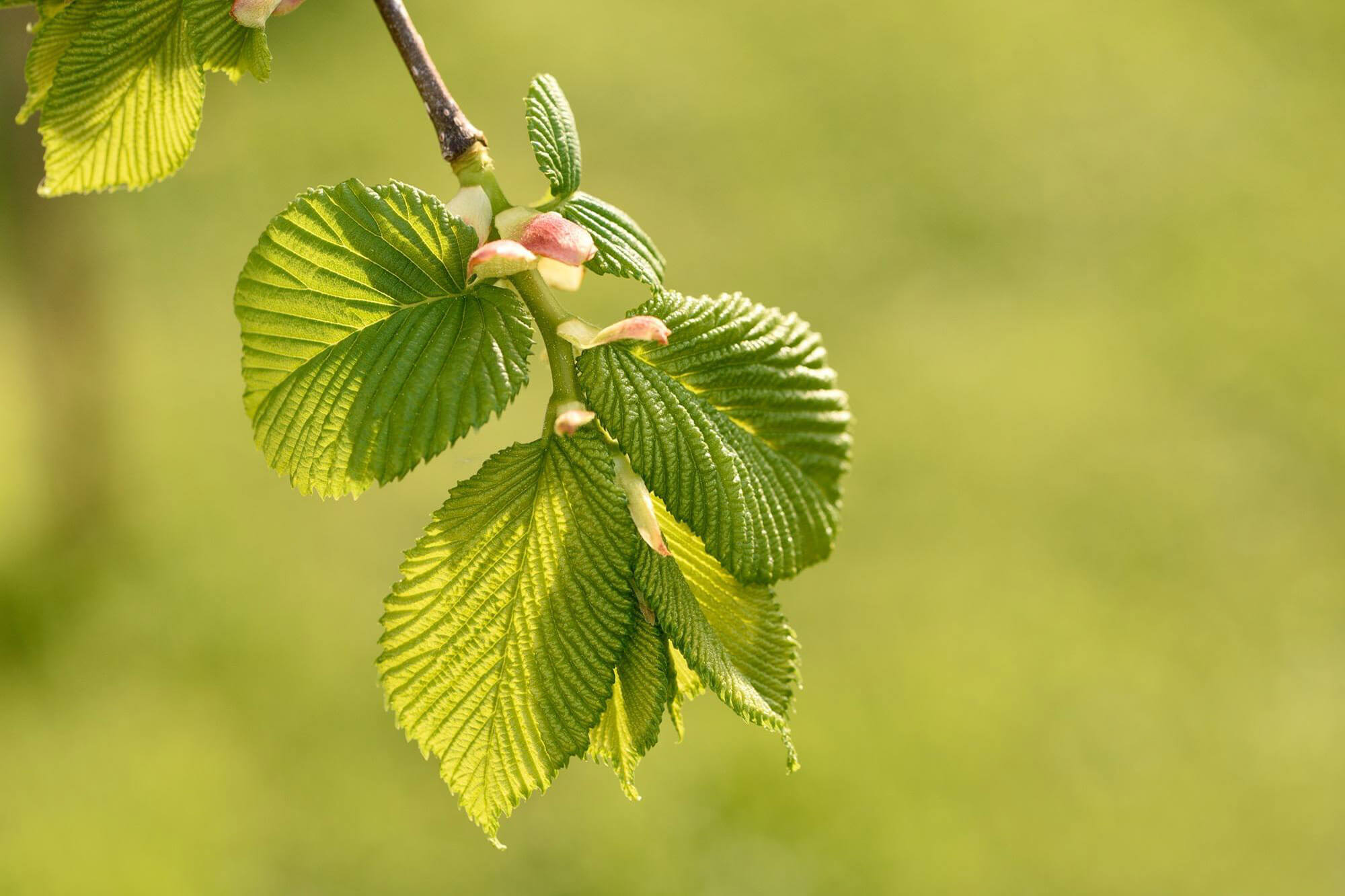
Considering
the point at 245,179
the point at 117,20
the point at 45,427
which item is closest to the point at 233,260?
the point at 245,179

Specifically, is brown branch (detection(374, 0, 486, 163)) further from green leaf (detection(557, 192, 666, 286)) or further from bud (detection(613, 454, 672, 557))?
bud (detection(613, 454, 672, 557))

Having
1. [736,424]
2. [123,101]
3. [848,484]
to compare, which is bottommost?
[848,484]

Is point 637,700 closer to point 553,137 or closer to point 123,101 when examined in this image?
point 553,137

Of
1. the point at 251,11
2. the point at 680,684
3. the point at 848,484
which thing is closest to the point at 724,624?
the point at 680,684

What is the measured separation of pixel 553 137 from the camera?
62cm

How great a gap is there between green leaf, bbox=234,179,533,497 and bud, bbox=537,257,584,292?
0.07 metres

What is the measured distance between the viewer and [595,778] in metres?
2.54

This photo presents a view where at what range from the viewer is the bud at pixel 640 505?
536 millimetres

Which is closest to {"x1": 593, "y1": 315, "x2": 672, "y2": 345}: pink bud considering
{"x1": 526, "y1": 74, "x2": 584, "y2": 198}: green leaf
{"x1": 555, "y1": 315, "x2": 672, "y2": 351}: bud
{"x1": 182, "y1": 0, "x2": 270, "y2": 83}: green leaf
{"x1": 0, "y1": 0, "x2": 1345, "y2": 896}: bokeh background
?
{"x1": 555, "y1": 315, "x2": 672, "y2": 351}: bud

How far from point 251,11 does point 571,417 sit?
0.92ft

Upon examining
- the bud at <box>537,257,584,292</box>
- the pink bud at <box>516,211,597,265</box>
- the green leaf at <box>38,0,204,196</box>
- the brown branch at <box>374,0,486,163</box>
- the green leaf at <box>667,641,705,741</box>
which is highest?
the green leaf at <box>38,0,204,196</box>

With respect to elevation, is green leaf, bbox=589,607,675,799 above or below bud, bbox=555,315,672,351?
below

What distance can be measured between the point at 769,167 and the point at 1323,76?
2.15m

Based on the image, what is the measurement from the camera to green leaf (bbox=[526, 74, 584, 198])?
608mm
